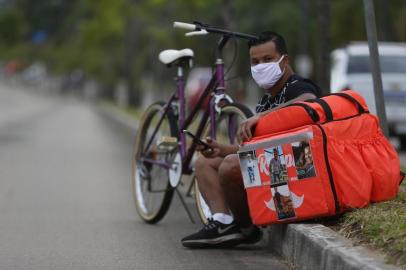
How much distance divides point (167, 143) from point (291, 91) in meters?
1.72

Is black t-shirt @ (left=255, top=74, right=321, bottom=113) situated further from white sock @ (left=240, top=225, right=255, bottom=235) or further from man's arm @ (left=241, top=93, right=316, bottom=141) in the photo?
white sock @ (left=240, top=225, right=255, bottom=235)

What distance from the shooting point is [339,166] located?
235 inches

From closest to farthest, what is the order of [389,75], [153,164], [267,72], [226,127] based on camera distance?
[267,72]
[226,127]
[153,164]
[389,75]

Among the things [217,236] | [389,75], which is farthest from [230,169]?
[389,75]

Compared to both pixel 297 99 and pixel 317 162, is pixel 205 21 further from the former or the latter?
pixel 317 162

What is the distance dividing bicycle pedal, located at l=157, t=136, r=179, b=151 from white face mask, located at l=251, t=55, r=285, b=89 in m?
1.50

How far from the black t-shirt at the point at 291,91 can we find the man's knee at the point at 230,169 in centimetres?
49

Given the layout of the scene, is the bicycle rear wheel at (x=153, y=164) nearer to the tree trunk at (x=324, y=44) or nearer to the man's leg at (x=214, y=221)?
the man's leg at (x=214, y=221)

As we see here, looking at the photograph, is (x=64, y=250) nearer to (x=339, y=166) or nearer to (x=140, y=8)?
(x=339, y=166)

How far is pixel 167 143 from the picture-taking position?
8.12 meters

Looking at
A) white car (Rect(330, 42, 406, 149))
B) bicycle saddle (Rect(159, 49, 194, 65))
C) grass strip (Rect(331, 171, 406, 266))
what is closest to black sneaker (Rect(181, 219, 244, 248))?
grass strip (Rect(331, 171, 406, 266))

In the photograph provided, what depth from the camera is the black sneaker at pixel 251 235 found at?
6.88 meters

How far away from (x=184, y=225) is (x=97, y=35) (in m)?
41.2

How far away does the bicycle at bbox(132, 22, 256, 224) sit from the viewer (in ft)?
24.7
